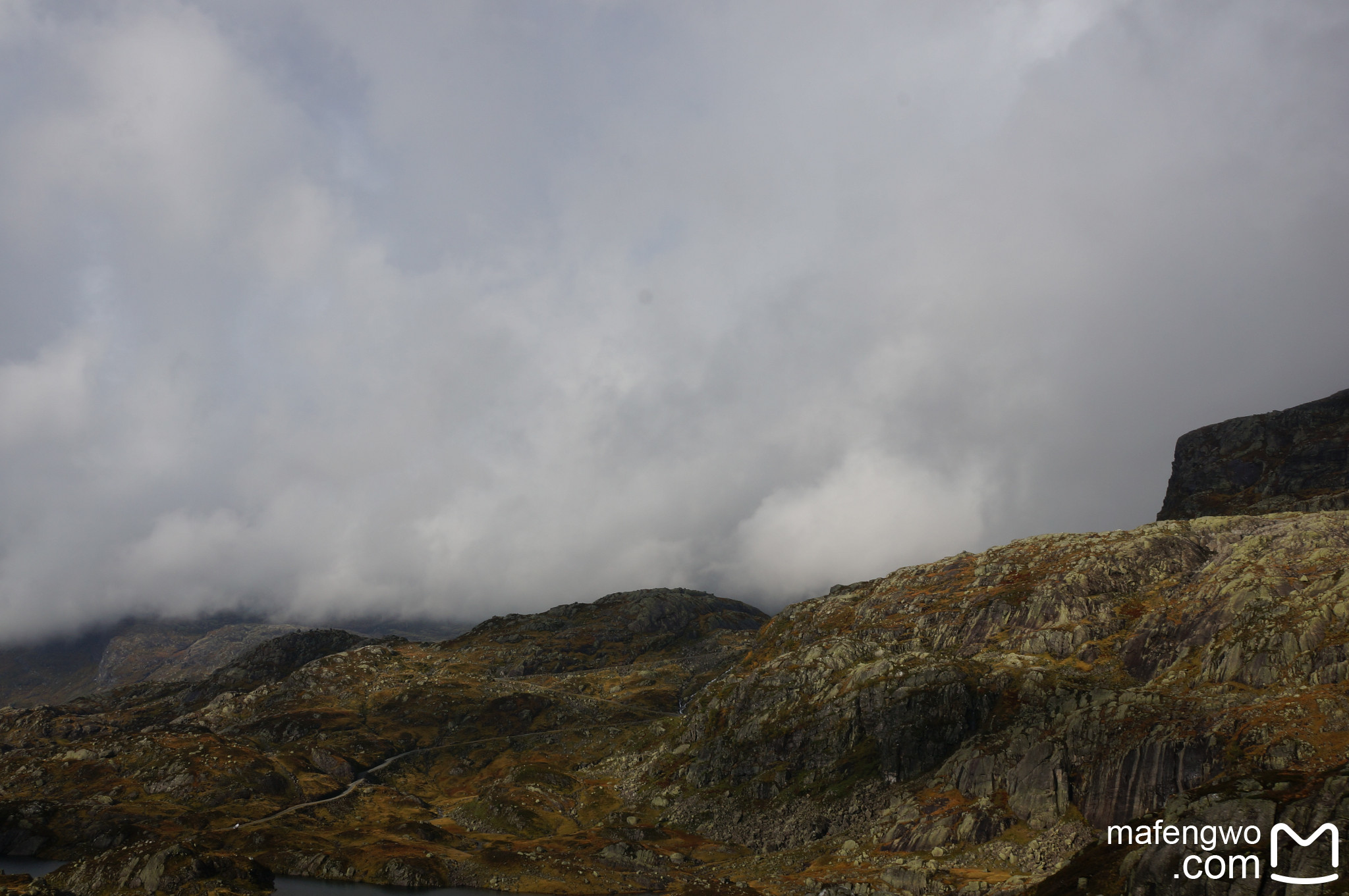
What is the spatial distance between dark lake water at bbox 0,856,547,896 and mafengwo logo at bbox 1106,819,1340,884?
10888 centimetres

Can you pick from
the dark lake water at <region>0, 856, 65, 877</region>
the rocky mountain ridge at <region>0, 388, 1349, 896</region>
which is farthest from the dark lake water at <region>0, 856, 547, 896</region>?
the rocky mountain ridge at <region>0, 388, 1349, 896</region>

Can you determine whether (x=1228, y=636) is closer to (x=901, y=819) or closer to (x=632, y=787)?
(x=901, y=819)

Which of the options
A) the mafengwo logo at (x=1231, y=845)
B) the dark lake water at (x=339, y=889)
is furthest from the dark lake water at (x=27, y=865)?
the mafengwo logo at (x=1231, y=845)

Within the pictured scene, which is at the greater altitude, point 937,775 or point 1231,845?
point 1231,845

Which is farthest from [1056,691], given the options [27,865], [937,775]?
[27,865]

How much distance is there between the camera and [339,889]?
13500 centimetres

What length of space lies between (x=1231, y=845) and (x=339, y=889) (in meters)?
142

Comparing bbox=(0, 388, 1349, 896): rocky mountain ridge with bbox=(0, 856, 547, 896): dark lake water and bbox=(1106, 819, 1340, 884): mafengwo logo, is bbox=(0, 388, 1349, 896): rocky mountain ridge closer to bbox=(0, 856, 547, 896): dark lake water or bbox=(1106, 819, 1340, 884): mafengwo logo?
bbox=(1106, 819, 1340, 884): mafengwo logo

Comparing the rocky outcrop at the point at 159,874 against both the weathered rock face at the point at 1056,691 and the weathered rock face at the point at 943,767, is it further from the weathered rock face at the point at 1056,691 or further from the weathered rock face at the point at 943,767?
the weathered rock face at the point at 1056,691

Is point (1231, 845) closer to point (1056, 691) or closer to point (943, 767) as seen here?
point (1056, 691)

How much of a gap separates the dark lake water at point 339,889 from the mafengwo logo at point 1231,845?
357 ft

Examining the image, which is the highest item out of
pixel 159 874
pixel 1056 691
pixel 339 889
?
pixel 1056 691

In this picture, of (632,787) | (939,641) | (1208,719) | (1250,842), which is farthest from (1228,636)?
(632,787)

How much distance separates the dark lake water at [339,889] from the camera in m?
131
